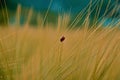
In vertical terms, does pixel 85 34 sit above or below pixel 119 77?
above

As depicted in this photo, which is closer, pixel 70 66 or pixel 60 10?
pixel 70 66

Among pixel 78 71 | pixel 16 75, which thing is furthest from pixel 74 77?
pixel 16 75

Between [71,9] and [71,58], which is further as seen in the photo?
[71,9]

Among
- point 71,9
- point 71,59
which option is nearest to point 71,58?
point 71,59

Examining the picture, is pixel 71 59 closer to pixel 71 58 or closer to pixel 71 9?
pixel 71 58

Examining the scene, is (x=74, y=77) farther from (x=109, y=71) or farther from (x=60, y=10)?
(x=60, y=10)

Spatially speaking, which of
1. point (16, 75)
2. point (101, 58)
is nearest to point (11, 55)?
point (16, 75)

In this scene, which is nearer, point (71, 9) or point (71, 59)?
point (71, 59)

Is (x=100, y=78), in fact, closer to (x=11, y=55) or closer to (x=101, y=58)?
(x=101, y=58)

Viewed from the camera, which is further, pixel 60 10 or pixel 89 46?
pixel 60 10
